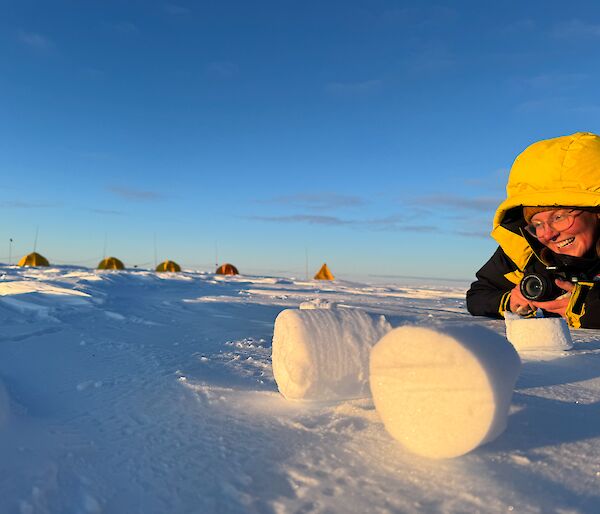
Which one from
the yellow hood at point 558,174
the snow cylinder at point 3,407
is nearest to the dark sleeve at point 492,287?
the yellow hood at point 558,174

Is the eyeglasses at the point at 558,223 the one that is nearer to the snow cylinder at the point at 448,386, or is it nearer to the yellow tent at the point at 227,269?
the snow cylinder at the point at 448,386

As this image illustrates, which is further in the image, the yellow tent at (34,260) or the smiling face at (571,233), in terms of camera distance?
the yellow tent at (34,260)

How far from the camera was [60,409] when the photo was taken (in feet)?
3.93

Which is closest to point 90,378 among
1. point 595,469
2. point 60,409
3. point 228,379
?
point 60,409

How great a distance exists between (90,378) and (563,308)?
292 cm

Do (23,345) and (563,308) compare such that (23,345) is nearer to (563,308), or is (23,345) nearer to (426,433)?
(426,433)

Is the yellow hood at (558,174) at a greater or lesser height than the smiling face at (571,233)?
greater

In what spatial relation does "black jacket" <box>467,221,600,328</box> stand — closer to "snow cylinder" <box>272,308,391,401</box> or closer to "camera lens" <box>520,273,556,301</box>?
"camera lens" <box>520,273,556,301</box>

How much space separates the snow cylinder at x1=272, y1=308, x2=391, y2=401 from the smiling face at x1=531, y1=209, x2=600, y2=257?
194 cm

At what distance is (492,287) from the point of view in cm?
354

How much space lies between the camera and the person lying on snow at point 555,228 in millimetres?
2434

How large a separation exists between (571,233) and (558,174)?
0.39 meters

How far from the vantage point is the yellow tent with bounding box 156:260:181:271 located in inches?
955

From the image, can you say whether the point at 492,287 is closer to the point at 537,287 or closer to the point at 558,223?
the point at 537,287
